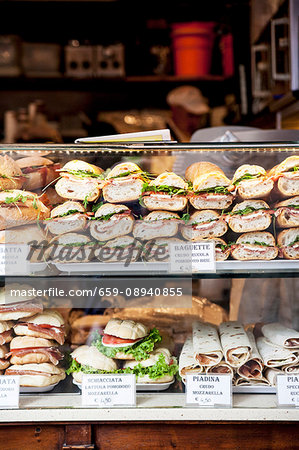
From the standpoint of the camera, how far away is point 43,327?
175 cm

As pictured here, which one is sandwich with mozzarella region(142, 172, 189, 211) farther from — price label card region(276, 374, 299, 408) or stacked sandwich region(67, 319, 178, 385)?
price label card region(276, 374, 299, 408)

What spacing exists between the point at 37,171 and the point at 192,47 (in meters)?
3.09

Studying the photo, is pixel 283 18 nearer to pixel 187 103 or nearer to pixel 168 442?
pixel 187 103

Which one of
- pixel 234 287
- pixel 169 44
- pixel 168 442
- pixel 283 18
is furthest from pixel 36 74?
pixel 168 442

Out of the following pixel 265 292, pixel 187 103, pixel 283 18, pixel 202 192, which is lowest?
pixel 265 292

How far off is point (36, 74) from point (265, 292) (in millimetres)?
2967

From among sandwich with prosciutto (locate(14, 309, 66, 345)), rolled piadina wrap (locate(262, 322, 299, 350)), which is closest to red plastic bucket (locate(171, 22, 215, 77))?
rolled piadina wrap (locate(262, 322, 299, 350))

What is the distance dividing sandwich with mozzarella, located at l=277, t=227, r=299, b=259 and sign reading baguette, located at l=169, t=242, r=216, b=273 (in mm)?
205

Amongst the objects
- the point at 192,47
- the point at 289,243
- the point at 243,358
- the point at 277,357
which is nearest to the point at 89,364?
the point at 243,358

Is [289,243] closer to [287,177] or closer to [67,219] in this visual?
[287,177]

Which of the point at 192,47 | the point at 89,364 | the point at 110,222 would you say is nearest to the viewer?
the point at 110,222

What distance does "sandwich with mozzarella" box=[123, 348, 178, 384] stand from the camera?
65.6 inches

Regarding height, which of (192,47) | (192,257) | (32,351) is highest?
(192,47)

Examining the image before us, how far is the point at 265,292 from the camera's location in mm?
2172
